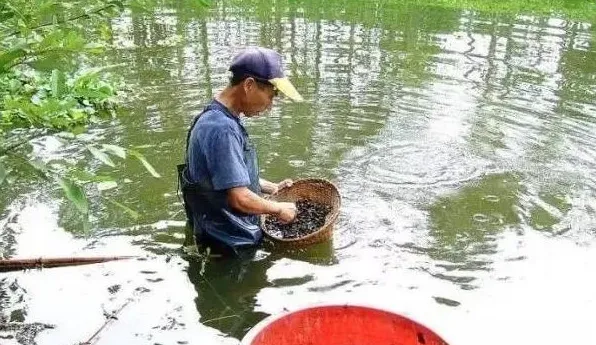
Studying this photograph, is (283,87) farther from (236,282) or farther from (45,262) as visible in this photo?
(45,262)

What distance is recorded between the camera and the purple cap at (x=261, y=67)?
160 inches

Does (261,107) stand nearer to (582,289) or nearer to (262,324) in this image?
(262,324)

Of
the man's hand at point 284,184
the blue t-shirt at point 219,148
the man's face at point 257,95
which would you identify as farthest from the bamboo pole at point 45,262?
the man's face at point 257,95

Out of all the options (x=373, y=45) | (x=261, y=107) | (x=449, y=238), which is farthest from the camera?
(x=373, y=45)

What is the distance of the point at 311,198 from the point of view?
5449 millimetres

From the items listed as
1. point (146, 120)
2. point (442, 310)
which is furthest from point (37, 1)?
point (146, 120)

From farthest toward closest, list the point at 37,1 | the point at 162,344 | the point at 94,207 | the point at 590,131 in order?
the point at 590,131 < the point at 94,207 < the point at 162,344 < the point at 37,1

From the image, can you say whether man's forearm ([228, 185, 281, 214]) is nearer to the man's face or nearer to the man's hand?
the man's face

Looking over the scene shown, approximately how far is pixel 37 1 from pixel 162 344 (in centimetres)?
222

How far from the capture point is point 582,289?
4.67 meters

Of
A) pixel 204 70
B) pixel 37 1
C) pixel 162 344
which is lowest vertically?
pixel 162 344

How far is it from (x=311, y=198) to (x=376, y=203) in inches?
31.5

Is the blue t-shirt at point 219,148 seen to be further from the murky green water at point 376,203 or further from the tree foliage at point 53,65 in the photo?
the tree foliage at point 53,65

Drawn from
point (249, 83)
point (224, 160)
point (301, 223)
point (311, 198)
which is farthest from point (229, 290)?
point (249, 83)
